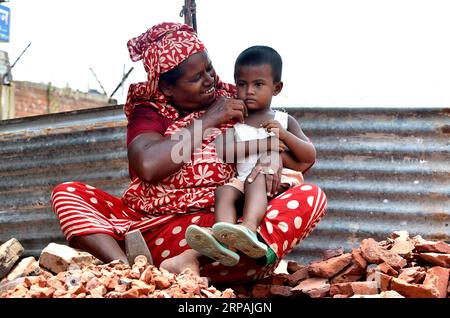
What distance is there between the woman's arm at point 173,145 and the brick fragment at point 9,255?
5.16ft

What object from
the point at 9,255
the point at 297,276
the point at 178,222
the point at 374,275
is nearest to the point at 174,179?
the point at 178,222

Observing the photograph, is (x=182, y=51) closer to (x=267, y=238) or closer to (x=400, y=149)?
(x=267, y=238)

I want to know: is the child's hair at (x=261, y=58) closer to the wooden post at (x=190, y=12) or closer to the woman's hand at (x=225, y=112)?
the woman's hand at (x=225, y=112)

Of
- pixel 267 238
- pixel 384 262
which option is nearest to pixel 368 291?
pixel 384 262

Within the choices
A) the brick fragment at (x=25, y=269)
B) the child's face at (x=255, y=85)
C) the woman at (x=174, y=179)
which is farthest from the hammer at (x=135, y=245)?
the brick fragment at (x=25, y=269)

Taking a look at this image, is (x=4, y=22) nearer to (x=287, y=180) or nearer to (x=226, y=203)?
(x=287, y=180)

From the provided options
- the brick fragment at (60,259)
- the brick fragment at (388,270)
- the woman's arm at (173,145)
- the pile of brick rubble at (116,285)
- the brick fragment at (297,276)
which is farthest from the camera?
the brick fragment at (60,259)

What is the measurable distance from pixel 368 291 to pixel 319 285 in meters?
0.45

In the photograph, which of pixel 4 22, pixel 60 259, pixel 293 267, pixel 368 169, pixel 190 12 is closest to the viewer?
pixel 293 267

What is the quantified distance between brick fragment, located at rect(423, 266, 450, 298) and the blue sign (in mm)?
7550

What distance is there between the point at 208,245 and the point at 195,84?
0.95 metres

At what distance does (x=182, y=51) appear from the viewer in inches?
130

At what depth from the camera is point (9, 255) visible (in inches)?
173

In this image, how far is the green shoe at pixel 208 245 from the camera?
262cm
